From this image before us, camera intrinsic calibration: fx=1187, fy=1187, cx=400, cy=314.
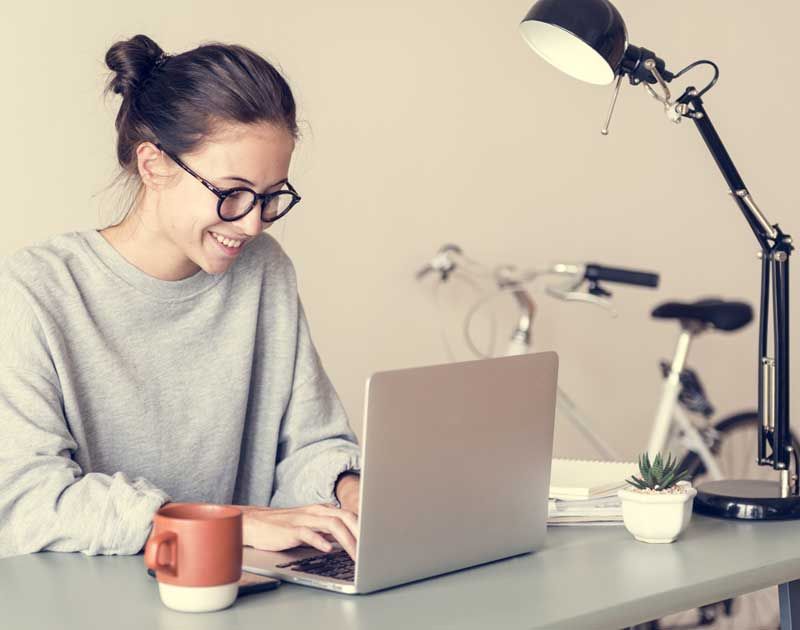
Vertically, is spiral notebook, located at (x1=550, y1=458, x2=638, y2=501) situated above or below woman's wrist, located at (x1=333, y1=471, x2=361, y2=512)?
above

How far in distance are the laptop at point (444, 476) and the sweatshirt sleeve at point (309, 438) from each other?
33cm

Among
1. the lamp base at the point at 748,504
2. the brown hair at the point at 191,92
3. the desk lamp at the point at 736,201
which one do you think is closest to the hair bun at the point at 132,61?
the brown hair at the point at 191,92

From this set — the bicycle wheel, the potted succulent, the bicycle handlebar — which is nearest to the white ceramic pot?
the potted succulent

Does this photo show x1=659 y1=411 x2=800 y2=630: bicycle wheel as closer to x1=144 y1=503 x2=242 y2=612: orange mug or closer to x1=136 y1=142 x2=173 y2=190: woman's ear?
x1=136 y1=142 x2=173 y2=190: woman's ear

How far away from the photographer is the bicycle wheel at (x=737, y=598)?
3.38 m

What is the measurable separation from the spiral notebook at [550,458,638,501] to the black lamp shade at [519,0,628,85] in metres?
0.54

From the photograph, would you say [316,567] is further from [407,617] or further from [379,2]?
[379,2]

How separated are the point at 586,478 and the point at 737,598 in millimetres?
2230

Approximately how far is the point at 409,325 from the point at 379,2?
2.87ft

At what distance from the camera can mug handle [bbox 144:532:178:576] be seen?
43.6 inches

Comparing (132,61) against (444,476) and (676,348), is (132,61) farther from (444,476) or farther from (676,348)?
(676,348)

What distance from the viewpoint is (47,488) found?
1.39m

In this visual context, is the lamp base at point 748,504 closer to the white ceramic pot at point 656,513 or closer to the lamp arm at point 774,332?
the lamp arm at point 774,332

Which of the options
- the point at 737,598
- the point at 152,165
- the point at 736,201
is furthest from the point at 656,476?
the point at 737,598
